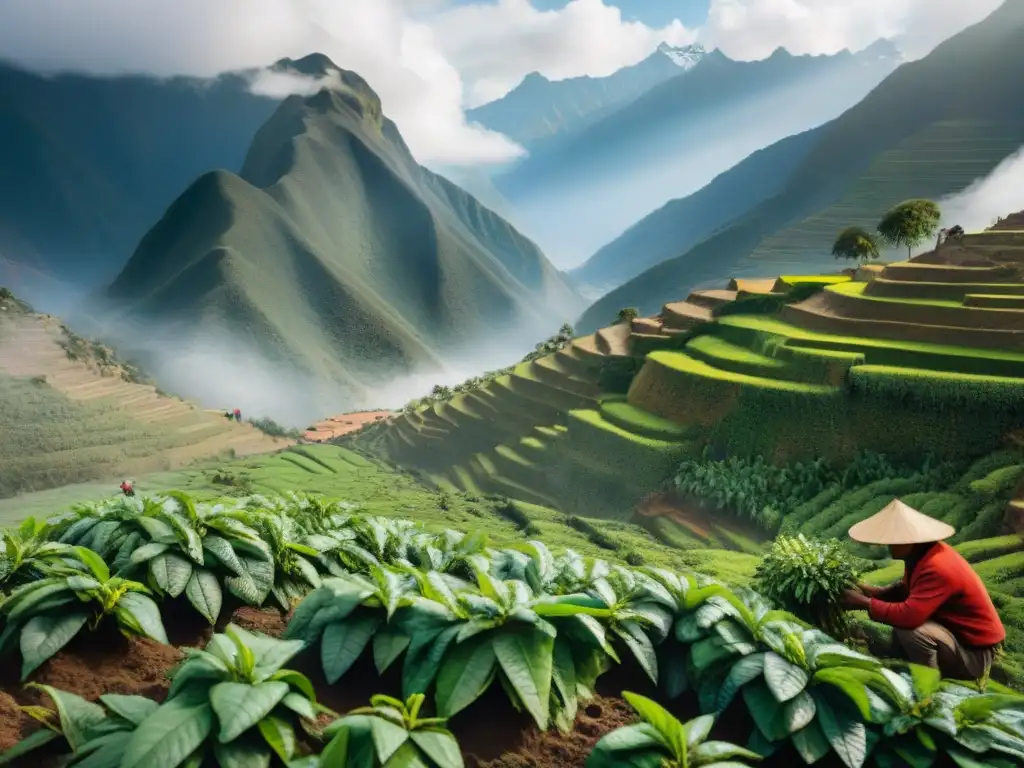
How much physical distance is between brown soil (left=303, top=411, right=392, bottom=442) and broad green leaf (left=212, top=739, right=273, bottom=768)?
30.8m

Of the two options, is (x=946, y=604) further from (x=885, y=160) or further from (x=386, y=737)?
(x=885, y=160)

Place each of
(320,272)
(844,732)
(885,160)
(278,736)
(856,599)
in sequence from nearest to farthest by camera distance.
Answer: (278,736) → (844,732) → (856,599) → (885,160) → (320,272)

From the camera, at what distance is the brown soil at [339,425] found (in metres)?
33.9

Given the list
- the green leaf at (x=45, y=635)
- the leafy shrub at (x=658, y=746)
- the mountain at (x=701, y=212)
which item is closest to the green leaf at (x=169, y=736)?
the green leaf at (x=45, y=635)

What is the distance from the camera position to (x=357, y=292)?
61.0 m

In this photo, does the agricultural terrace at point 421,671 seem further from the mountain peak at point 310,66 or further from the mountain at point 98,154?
the mountain peak at point 310,66

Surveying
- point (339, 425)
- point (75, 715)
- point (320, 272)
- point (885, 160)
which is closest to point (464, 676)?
point (75, 715)

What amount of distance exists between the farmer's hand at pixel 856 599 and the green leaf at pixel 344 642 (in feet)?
8.08

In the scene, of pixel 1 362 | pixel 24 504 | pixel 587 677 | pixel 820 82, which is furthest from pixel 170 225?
pixel 820 82

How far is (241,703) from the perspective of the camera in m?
1.65

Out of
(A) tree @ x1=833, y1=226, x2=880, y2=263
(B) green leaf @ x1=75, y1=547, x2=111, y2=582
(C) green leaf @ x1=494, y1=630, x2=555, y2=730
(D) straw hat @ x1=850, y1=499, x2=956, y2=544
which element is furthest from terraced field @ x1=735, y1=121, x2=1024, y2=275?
(B) green leaf @ x1=75, y1=547, x2=111, y2=582

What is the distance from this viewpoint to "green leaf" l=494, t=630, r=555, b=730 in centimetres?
190

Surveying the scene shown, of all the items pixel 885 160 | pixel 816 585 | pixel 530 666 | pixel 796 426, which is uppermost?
pixel 885 160

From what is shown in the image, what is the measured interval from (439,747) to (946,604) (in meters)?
2.65
